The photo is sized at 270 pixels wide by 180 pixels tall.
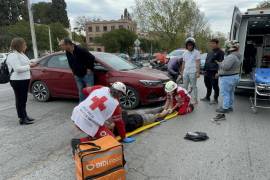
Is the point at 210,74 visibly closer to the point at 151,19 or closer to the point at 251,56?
the point at 251,56

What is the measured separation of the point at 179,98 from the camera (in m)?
6.65

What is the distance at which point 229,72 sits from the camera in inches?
262

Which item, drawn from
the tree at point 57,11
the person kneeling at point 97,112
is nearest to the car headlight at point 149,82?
the person kneeling at point 97,112

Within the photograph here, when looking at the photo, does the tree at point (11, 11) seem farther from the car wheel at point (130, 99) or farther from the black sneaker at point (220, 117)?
the black sneaker at point (220, 117)

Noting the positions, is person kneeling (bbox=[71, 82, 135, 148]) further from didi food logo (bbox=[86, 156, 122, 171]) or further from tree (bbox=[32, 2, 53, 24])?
tree (bbox=[32, 2, 53, 24])

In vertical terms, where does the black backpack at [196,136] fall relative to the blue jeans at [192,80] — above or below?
below

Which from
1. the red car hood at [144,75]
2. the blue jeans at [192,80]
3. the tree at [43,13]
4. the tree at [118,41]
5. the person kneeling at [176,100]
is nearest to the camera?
the person kneeling at [176,100]

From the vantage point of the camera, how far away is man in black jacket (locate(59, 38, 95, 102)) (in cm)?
616

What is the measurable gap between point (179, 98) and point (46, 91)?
3880 millimetres

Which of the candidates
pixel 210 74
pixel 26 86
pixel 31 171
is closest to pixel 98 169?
pixel 31 171

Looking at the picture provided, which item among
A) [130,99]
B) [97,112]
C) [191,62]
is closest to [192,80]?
[191,62]

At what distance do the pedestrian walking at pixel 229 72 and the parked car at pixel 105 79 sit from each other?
1.41 meters

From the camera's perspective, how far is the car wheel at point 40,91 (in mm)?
8281

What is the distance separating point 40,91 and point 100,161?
19.2ft
